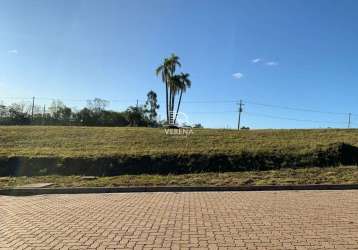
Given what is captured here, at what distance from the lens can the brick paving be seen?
20.2 ft

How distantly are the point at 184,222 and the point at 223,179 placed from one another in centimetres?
703

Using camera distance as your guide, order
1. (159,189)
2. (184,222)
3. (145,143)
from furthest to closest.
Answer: (145,143), (159,189), (184,222)

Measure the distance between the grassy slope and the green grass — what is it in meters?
2.94

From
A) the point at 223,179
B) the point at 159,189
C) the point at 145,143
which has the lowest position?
the point at 159,189

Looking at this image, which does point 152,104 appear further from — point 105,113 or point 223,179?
point 223,179

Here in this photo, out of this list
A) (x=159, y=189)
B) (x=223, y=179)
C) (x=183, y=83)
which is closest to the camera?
(x=159, y=189)

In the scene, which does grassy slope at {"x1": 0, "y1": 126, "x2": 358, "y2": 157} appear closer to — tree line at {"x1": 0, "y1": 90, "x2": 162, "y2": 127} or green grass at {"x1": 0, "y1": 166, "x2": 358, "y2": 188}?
green grass at {"x1": 0, "y1": 166, "x2": 358, "y2": 188}

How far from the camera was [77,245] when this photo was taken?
19.9 ft

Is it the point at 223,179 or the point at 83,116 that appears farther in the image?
the point at 83,116

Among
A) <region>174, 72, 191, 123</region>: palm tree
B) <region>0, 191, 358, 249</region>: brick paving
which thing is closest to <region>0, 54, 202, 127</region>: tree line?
<region>174, 72, 191, 123</region>: palm tree

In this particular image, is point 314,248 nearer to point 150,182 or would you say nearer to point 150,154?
point 150,182

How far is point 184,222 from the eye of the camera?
25.2 feet

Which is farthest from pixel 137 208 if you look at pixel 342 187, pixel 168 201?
pixel 342 187

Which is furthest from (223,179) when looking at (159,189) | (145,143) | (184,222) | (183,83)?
(183,83)
